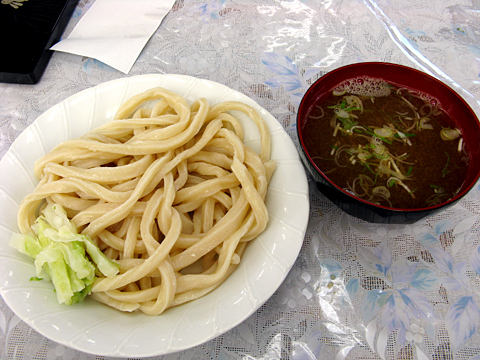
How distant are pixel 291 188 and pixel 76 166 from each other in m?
1.23

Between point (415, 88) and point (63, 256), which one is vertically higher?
point (415, 88)

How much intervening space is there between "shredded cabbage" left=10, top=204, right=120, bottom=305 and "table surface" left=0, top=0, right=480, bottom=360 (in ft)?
1.37

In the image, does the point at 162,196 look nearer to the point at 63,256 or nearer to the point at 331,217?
the point at 63,256

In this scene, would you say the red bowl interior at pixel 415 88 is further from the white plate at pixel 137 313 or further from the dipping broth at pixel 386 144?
the white plate at pixel 137 313

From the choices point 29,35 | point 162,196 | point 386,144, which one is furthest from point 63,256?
point 29,35

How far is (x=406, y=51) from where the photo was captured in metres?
2.87

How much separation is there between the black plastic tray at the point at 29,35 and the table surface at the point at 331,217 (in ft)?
0.30

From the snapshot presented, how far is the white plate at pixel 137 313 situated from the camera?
1.45 m

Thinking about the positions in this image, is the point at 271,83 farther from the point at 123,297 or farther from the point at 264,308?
the point at 123,297

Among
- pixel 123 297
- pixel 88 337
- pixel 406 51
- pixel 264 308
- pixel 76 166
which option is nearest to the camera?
pixel 88 337

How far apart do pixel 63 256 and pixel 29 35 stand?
2.17m

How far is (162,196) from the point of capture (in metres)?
1.82

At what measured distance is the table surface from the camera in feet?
5.67

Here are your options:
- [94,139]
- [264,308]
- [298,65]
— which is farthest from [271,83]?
[264,308]
